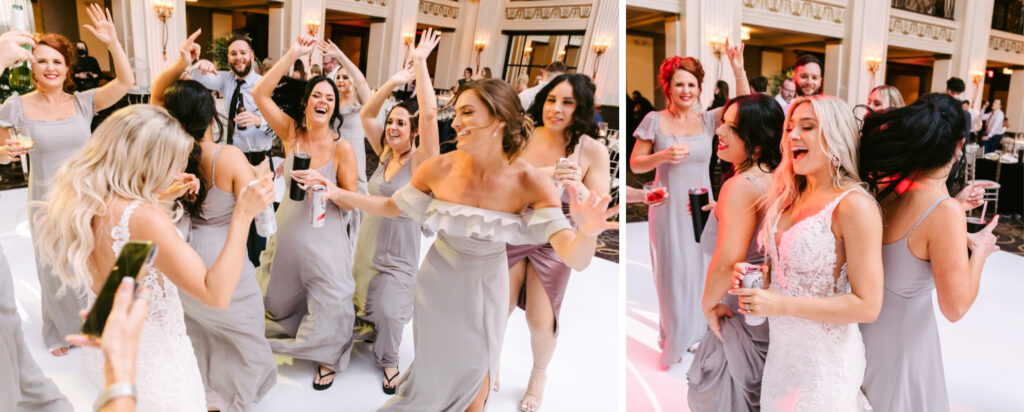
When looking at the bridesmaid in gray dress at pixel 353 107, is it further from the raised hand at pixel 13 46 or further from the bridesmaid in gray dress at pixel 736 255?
the bridesmaid in gray dress at pixel 736 255

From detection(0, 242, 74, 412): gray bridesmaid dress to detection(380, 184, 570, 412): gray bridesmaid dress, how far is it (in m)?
0.94

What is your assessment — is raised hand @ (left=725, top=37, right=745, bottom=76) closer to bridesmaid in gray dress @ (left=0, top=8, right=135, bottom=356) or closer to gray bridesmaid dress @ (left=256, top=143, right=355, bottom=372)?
gray bridesmaid dress @ (left=256, top=143, right=355, bottom=372)

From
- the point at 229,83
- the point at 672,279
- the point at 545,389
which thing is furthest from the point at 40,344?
the point at 672,279

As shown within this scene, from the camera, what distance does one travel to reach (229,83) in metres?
1.87

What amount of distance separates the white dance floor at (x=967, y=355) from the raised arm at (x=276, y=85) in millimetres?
1697

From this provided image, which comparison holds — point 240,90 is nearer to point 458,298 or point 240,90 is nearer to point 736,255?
point 458,298

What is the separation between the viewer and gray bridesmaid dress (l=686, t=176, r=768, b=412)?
168cm

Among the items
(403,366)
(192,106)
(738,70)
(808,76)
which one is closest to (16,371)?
(192,106)

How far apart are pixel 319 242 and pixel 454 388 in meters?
0.80

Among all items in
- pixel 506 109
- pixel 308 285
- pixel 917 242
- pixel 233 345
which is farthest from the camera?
pixel 308 285

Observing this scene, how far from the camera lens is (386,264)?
266 cm

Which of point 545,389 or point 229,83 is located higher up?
point 229,83

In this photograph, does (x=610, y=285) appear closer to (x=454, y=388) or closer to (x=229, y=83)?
(x=454, y=388)

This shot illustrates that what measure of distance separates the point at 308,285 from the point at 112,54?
1.13 meters
